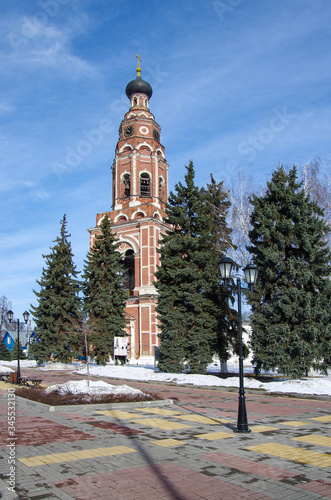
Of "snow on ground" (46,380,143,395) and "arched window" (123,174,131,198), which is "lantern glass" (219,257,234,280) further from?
"arched window" (123,174,131,198)

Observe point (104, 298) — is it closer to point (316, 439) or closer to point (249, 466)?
point (316, 439)

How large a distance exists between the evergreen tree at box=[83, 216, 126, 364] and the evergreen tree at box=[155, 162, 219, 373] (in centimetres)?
908

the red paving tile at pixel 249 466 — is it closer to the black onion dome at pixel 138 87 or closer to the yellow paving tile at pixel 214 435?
the yellow paving tile at pixel 214 435

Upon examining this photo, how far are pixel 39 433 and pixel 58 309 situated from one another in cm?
2737

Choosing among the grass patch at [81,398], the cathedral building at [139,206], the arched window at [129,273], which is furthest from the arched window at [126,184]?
the grass patch at [81,398]

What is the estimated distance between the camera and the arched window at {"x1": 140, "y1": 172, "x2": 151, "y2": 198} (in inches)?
1927

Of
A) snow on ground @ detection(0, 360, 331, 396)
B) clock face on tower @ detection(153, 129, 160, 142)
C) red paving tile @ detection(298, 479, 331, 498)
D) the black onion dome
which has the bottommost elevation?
snow on ground @ detection(0, 360, 331, 396)

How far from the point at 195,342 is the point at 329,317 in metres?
7.04

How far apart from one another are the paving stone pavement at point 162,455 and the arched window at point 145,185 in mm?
38926

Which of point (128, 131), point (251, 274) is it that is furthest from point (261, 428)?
point (128, 131)

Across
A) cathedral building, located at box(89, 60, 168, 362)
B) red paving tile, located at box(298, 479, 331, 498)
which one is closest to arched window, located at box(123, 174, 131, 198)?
cathedral building, located at box(89, 60, 168, 362)

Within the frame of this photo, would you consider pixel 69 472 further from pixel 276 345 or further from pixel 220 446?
pixel 276 345

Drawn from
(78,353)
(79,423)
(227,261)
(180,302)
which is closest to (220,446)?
(79,423)

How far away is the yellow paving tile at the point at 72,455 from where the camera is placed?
6.26m
